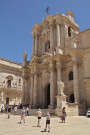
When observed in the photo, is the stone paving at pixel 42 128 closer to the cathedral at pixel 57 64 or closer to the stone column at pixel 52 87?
the cathedral at pixel 57 64

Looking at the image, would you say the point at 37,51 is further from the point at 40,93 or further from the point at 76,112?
the point at 76,112

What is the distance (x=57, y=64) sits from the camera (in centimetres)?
2322

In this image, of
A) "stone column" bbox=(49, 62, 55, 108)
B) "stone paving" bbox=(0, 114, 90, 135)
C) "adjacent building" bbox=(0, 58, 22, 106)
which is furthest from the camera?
"adjacent building" bbox=(0, 58, 22, 106)

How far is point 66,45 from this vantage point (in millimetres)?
25375

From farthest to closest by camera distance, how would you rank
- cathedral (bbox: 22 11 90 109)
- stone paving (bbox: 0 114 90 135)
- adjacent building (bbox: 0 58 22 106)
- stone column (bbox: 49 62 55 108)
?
adjacent building (bbox: 0 58 22 106) → stone column (bbox: 49 62 55 108) → cathedral (bbox: 22 11 90 109) → stone paving (bbox: 0 114 90 135)

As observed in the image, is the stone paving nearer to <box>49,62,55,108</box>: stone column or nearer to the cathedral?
the cathedral

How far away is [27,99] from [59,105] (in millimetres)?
14489

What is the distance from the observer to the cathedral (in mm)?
20750

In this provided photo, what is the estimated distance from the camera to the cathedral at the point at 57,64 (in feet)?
68.1

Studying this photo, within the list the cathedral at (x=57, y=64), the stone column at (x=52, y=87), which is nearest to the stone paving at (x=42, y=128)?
the cathedral at (x=57, y=64)

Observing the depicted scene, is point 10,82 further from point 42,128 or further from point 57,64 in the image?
point 42,128

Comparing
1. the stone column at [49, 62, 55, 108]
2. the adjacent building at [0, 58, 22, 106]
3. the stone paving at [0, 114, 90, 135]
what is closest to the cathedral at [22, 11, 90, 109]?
the stone column at [49, 62, 55, 108]

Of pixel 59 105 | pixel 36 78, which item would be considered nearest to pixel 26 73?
pixel 36 78

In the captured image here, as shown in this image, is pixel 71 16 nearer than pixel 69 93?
No
